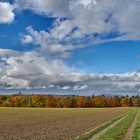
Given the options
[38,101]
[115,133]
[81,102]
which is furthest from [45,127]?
[81,102]

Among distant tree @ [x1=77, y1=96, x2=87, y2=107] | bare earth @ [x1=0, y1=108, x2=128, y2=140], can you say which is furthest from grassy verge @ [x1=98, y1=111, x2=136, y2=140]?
distant tree @ [x1=77, y1=96, x2=87, y2=107]

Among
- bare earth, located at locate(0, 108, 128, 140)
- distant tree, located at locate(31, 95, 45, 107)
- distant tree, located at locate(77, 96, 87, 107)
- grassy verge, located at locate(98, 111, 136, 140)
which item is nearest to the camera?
grassy verge, located at locate(98, 111, 136, 140)

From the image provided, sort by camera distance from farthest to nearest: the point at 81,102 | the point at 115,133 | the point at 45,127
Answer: the point at 81,102 → the point at 45,127 → the point at 115,133

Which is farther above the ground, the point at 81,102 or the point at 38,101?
the point at 38,101

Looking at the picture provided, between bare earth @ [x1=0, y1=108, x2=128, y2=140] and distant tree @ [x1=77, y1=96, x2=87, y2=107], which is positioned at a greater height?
distant tree @ [x1=77, y1=96, x2=87, y2=107]

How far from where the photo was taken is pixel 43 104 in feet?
563

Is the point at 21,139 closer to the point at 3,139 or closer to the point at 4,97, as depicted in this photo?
the point at 3,139

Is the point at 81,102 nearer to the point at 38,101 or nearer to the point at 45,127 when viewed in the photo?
the point at 38,101

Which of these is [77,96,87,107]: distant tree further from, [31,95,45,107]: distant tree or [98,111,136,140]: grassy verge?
[98,111,136,140]: grassy verge

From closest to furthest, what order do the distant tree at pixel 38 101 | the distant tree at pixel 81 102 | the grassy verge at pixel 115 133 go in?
the grassy verge at pixel 115 133, the distant tree at pixel 38 101, the distant tree at pixel 81 102

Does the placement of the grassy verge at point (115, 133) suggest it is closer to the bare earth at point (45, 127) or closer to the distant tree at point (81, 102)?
the bare earth at point (45, 127)

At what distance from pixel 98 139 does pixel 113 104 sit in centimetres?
17472

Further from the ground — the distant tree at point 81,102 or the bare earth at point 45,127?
the distant tree at point 81,102

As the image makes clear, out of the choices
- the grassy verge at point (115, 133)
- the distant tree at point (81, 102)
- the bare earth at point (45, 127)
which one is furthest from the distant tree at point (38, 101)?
the grassy verge at point (115, 133)
